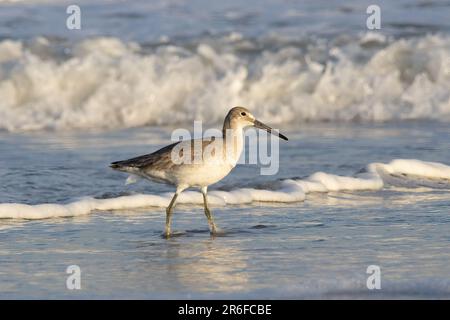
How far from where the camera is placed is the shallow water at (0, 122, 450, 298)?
249 inches

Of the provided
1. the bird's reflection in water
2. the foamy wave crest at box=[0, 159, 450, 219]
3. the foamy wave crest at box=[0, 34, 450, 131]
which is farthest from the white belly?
the foamy wave crest at box=[0, 34, 450, 131]

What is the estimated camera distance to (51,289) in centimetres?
627

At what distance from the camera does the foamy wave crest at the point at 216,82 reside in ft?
47.7

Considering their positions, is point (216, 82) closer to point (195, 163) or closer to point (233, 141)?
point (233, 141)

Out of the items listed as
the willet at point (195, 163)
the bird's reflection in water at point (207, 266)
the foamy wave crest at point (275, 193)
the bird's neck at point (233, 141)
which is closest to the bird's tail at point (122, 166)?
the willet at point (195, 163)

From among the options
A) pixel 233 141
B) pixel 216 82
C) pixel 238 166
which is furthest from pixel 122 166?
pixel 216 82

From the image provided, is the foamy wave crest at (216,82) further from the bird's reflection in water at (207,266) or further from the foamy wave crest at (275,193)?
the bird's reflection in water at (207,266)

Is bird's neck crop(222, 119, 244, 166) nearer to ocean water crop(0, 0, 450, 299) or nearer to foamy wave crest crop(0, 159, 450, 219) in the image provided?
ocean water crop(0, 0, 450, 299)

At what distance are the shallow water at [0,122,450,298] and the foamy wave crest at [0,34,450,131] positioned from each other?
105 inches

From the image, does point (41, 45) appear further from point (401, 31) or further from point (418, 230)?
point (418, 230)

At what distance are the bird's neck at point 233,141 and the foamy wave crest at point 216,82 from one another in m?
6.02

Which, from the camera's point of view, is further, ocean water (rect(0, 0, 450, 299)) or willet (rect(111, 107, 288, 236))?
willet (rect(111, 107, 288, 236))

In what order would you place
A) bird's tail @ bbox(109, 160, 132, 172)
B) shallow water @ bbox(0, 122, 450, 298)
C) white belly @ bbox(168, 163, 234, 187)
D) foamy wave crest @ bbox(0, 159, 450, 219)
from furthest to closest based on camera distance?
foamy wave crest @ bbox(0, 159, 450, 219)
bird's tail @ bbox(109, 160, 132, 172)
white belly @ bbox(168, 163, 234, 187)
shallow water @ bbox(0, 122, 450, 298)

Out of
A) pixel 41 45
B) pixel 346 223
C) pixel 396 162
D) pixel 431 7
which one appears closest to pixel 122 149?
pixel 396 162
